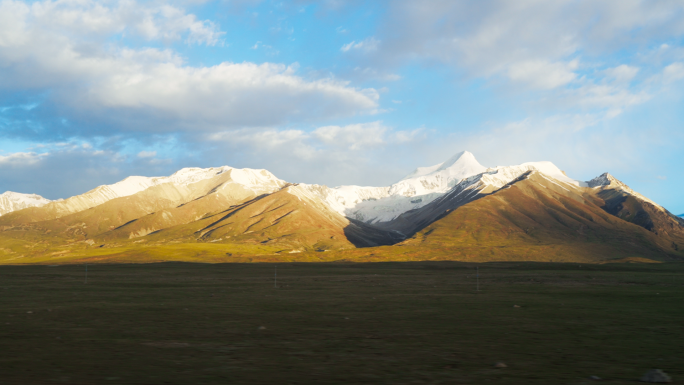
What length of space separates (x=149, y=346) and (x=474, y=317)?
778 inches

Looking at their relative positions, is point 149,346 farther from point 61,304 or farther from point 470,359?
point 61,304

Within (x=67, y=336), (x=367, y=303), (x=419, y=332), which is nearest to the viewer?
(x=67, y=336)

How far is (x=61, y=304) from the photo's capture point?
38.4m

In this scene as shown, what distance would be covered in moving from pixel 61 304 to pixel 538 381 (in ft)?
122

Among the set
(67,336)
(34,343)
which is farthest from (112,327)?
(34,343)

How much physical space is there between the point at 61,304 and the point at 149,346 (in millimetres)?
24115

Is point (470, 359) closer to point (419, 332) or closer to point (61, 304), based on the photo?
point (419, 332)

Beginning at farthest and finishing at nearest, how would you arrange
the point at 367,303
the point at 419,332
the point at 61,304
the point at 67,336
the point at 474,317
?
the point at 367,303, the point at 61,304, the point at 474,317, the point at 419,332, the point at 67,336

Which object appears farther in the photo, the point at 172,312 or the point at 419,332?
the point at 172,312

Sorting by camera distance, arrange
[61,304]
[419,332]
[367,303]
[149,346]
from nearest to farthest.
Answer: [149,346] → [419,332] → [61,304] → [367,303]

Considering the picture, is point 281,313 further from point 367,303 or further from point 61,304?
point 61,304

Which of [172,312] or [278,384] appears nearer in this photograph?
[278,384]

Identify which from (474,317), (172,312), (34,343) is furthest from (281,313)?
(34,343)

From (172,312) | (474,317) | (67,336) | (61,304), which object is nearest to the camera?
(67,336)
